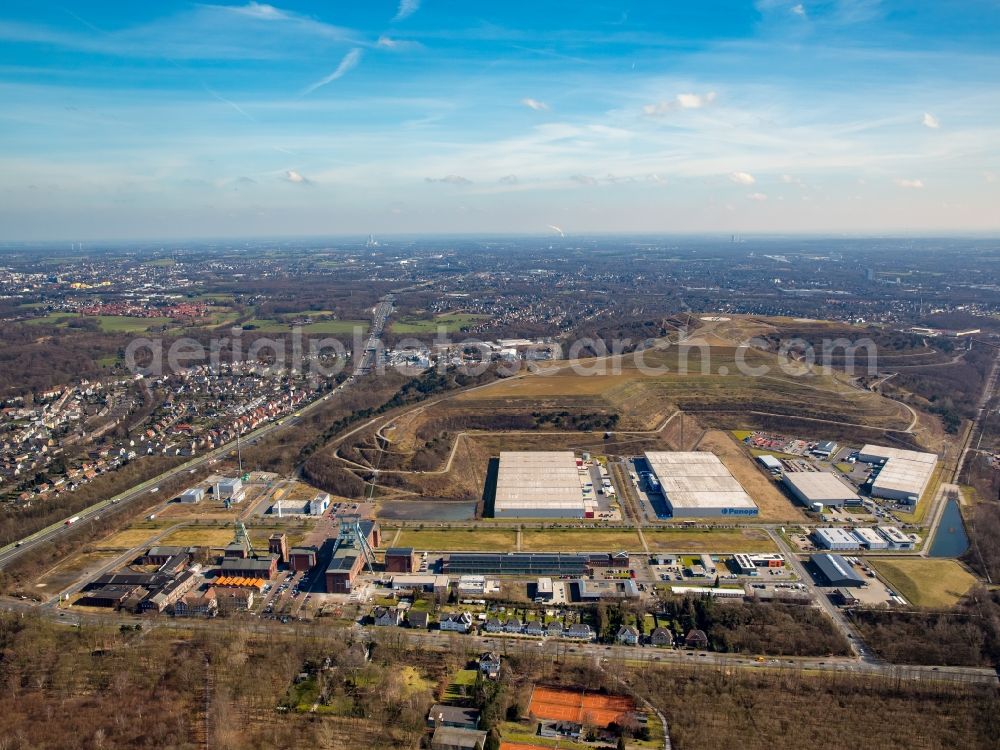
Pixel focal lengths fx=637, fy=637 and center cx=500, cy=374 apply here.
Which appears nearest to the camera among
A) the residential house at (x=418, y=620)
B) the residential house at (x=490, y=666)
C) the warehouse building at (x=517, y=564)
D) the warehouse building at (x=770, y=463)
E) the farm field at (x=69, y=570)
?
the residential house at (x=490, y=666)

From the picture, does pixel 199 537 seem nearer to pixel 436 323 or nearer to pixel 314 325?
pixel 314 325

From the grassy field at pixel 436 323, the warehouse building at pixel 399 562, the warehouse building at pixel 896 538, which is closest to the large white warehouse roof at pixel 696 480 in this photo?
the warehouse building at pixel 896 538

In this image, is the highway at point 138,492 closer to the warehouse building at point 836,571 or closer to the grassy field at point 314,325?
the grassy field at point 314,325

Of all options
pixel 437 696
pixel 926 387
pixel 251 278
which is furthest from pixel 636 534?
pixel 251 278

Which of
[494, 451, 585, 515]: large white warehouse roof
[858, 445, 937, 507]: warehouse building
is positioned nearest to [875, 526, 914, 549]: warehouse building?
[858, 445, 937, 507]: warehouse building

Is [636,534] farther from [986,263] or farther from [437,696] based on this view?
[986,263]
